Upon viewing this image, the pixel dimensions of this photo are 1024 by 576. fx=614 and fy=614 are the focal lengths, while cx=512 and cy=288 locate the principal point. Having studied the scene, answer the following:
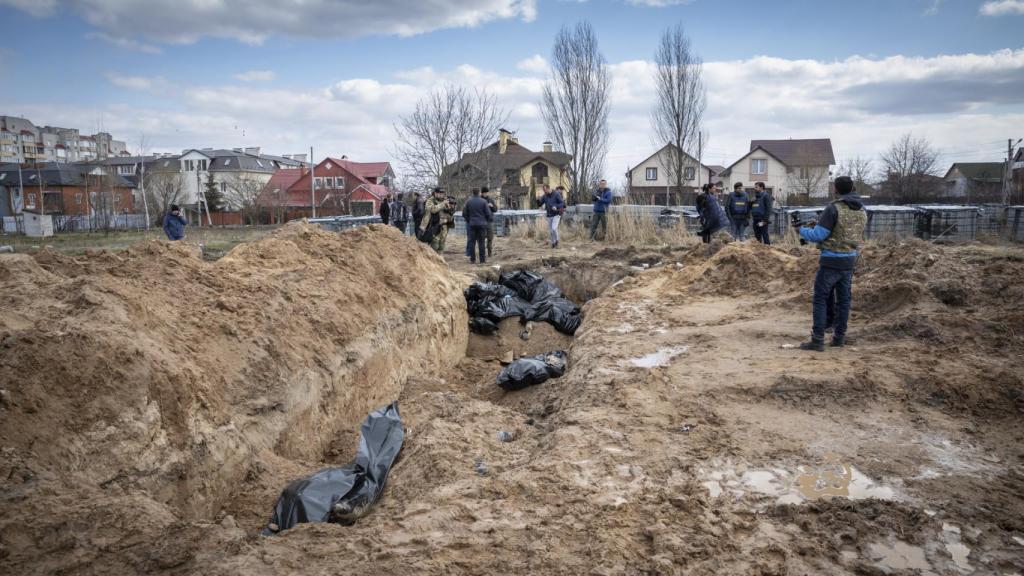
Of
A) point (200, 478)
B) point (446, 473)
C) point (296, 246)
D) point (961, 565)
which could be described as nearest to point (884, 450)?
point (961, 565)

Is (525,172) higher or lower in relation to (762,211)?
higher

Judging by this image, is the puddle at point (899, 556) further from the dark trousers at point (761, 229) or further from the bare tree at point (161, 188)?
the bare tree at point (161, 188)

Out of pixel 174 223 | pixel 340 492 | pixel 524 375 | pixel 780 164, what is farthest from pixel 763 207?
pixel 780 164

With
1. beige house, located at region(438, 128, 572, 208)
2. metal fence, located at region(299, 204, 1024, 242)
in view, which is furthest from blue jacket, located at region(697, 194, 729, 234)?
beige house, located at region(438, 128, 572, 208)

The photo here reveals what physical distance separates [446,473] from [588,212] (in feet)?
59.1

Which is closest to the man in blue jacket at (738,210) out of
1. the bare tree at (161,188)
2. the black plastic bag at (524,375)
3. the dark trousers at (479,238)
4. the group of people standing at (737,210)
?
the group of people standing at (737,210)

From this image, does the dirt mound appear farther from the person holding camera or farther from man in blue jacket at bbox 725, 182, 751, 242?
man in blue jacket at bbox 725, 182, 751, 242

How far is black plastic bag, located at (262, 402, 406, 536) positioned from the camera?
3732mm

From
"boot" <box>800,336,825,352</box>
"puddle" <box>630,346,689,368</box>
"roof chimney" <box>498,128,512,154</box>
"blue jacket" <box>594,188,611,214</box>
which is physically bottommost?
"puddle" <box>630,346,689,368</box>

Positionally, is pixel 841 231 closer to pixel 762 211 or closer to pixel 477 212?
pixel 762 211

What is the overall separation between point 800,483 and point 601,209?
47.0 ft

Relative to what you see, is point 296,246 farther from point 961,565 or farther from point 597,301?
point 961,565

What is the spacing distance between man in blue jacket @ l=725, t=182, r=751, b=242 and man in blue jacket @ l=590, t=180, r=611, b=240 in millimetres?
3256

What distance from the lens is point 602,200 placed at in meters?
17.3
